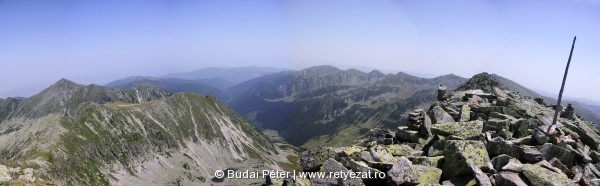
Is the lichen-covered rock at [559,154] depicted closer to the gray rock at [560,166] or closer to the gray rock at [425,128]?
the gray rock at [560,166]

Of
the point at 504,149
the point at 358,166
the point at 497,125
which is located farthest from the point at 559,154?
the point at 358,166

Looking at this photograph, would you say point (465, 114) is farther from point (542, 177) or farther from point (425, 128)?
point (542, 177)

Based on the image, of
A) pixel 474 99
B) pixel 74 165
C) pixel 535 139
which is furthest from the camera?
pixel 74 165

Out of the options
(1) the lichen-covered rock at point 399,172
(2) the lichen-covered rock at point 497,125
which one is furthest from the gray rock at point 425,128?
(1) the lichen-covered rock at point 399,172

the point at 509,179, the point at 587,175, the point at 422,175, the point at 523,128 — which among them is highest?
the point at 523,128

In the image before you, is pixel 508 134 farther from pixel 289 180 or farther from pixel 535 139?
pixel 289 180

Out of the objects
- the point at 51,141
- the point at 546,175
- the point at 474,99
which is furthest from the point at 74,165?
the point at 546,175

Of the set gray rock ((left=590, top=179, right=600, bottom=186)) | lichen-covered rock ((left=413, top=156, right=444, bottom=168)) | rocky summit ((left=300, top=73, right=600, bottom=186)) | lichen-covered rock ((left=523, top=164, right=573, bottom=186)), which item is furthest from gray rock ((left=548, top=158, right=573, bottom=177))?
lichen-covered rock ((left=413, top=156, right=444, bottom=168))
